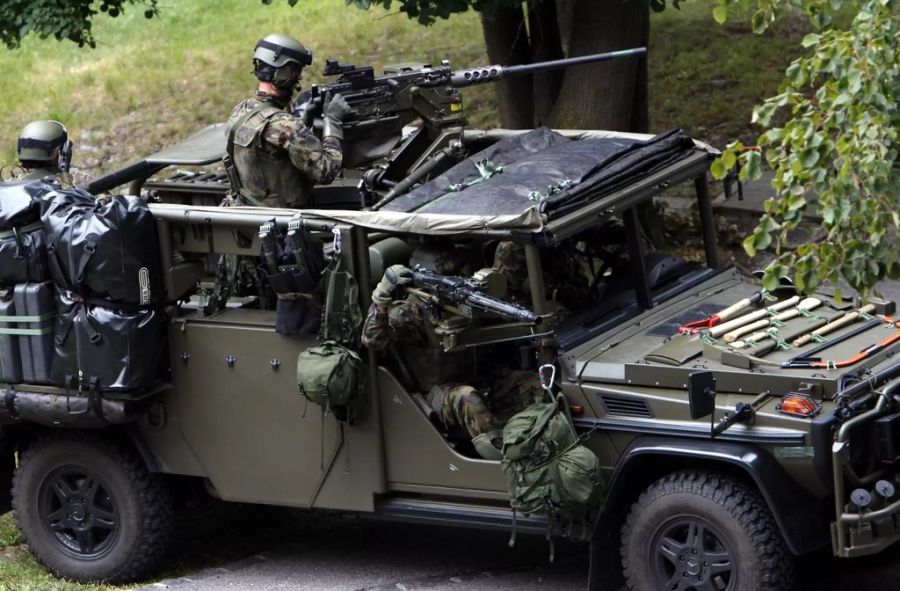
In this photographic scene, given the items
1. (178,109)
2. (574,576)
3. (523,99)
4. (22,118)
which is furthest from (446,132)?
(22,118)

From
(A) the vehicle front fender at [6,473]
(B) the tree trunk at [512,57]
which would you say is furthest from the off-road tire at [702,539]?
(B) the tree trunk at [512,57]

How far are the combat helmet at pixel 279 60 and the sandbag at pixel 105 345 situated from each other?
127cm

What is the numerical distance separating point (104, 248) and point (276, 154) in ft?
3.18

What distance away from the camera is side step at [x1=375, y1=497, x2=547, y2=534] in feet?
20.8

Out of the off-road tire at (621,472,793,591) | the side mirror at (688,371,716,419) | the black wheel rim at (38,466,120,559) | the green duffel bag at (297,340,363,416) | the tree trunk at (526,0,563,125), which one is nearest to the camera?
the side mirror at (688,371,716,419)

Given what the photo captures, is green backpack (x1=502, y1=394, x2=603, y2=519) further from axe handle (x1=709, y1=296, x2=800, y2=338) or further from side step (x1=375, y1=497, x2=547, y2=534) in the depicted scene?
axe handle (x1=709, y1=296, x2=800, y2=338)

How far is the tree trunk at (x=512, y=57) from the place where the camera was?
11609 mm

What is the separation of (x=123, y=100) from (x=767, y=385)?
470 inches

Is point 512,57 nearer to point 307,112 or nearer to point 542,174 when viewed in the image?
point 307,112

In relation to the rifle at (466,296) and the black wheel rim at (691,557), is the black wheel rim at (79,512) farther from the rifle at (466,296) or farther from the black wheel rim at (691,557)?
the black wheel rim at (691,557)

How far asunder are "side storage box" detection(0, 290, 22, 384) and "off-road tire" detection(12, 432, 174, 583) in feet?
1.36

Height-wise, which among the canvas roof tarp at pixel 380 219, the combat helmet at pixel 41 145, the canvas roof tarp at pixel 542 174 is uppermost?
the combat helmet at pixel 41 145

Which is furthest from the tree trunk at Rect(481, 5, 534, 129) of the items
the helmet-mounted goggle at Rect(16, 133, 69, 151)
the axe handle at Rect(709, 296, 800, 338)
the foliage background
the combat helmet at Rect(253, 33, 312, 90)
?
the axe handle at Rect(709, 296, 800, 338)

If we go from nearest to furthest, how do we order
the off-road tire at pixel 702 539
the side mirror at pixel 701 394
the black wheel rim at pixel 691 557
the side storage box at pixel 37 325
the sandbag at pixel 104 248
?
1. the side mirror at pixel 701 394
2. the off-road tire at pixel 702 539
3. the black wheel rim at pixel 691 557
4. the sandbag at pixel 104 248
5. the side storage box at pixel 37 325
